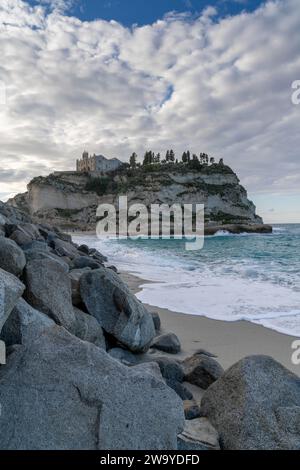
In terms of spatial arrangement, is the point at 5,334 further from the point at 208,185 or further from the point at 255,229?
the point at 208,185

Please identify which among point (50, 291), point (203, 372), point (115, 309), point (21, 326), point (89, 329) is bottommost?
point (203, 372)

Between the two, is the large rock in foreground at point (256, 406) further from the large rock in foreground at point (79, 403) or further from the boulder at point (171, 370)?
the boulder at point (171, 370)

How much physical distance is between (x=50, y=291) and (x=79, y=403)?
199 cm

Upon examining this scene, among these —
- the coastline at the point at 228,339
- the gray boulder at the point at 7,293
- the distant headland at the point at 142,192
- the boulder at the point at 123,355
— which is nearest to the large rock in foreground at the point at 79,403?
the gray boulder at the point at 7,293

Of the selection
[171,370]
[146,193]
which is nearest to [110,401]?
[171,370]

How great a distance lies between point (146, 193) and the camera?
10138cm

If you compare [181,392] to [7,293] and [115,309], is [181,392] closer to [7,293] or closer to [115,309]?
[115,309]

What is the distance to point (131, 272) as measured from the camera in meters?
17.0

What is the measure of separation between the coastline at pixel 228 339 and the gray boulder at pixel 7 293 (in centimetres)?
376

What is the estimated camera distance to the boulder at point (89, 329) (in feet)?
14.6

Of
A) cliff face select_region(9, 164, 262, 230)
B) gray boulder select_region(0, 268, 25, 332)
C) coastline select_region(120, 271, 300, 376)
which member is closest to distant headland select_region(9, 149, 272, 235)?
cliff face select_region(9, 164, 262, 230)

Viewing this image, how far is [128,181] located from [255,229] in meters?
45.3
